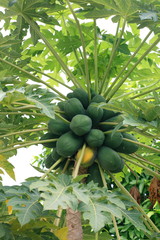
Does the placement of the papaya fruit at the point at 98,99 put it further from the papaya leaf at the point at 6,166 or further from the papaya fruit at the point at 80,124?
the papaya leaf at the point at 6,166

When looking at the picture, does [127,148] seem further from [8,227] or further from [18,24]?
[18,24]

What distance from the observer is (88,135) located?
218 centimetres

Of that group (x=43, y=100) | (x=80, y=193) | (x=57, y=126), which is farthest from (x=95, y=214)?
(x=57, y=126)

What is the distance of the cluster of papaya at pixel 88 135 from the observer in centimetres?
214

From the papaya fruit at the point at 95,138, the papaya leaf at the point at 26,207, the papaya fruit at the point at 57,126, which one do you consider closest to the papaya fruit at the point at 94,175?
the papaya fruit at the point at 95,138

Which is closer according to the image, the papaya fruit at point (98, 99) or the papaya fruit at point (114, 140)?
the papaya fruit at point (114, 140)

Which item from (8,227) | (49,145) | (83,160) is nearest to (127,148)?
(83,160)

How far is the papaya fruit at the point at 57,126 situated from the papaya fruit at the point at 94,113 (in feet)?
0.49

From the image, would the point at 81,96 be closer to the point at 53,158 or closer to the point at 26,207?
the point at 53,158

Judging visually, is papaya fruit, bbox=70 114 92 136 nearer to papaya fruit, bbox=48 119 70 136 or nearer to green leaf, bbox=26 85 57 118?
papaya fruit, bbox=48 119 70 136

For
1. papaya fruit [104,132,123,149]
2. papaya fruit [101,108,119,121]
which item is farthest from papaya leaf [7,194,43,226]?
papaya fruit [101,108,119,121]

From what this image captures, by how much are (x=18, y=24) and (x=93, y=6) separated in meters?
0.50

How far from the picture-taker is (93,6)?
2.32 metres

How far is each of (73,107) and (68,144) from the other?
0.22 meters
